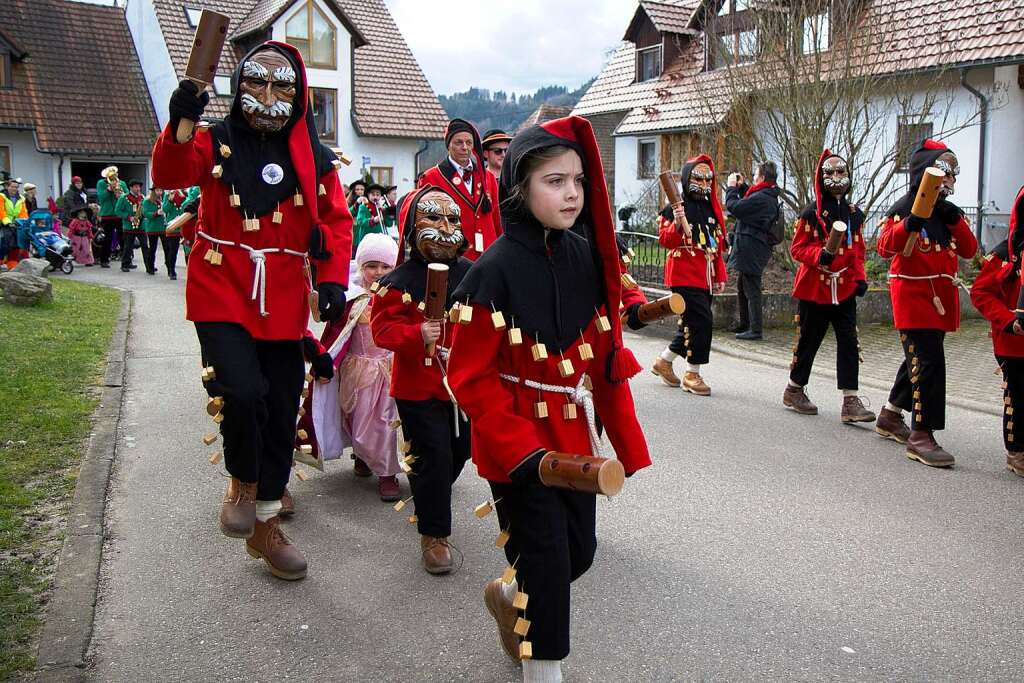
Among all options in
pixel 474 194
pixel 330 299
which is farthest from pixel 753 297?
pixel 330 299

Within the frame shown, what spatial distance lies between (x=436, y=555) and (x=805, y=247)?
15.6 ft

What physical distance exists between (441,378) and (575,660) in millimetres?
1606

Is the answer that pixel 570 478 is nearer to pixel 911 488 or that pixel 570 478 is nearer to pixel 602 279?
pixel 602 279

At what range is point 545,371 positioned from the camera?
11.3 feet

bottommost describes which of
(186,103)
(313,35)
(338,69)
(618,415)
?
(618,415)

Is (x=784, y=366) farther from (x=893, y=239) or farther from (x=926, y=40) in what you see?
(x=926, y=40)

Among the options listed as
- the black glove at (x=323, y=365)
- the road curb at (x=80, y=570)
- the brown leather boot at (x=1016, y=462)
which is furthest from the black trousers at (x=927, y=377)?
the road curb at (x=80, y=570)

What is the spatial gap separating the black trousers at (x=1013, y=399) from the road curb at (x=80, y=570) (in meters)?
5.65

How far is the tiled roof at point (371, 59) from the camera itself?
119 feet

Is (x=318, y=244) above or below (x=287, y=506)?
above

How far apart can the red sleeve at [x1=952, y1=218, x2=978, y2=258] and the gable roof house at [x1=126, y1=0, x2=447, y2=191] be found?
96.8ft

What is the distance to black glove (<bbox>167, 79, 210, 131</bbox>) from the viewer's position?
429 cm

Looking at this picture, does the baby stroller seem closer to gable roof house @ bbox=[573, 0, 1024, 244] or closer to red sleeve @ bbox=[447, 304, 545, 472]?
gable roof house @ bbox=[573, 0, 1024, 244]

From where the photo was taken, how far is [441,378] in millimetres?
5145
